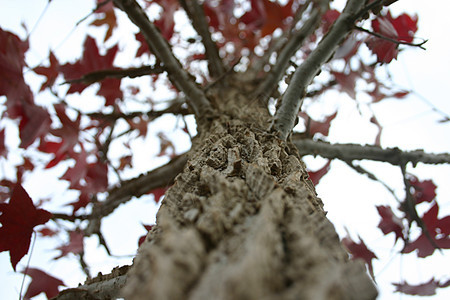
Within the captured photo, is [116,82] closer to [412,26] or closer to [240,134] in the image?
[240,134]

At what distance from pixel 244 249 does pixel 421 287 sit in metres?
1.33

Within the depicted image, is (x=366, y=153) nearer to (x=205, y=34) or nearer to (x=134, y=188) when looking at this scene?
(x=134, y=188)

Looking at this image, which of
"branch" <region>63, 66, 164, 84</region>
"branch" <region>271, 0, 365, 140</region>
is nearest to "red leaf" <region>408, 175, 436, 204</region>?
"branch" <region>271, 0, 365, 140</region>

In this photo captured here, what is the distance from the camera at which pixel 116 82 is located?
176 centimetres

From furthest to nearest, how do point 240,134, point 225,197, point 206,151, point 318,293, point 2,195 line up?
point 2,195, point 240,134, point 206,151, point 225,197, point 318,293

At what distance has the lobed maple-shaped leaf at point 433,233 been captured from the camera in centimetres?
130

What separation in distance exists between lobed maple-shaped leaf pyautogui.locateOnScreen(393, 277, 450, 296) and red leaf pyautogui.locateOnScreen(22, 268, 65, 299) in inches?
62.8

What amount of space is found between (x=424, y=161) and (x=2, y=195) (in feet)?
10.5

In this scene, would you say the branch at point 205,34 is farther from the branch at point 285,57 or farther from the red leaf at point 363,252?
the red leaf at point 363,252

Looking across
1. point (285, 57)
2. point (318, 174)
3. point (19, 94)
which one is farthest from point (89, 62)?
point (318, 174)

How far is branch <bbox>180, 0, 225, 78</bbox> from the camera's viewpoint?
2.20 m

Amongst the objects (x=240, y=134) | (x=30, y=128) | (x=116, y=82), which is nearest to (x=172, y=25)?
(x=116, y=82)

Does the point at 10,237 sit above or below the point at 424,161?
below

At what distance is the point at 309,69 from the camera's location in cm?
119
